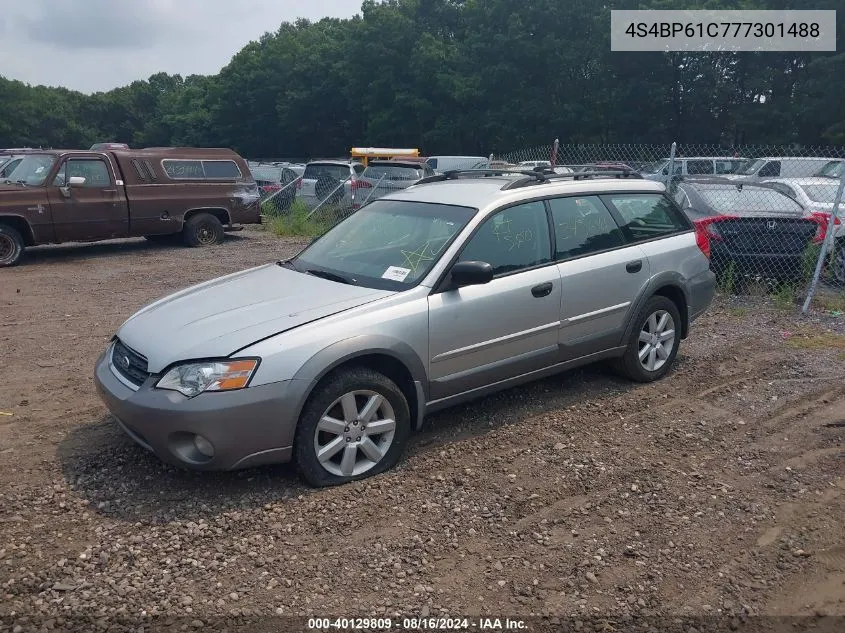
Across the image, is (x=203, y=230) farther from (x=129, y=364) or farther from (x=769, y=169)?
(x=769, y=169)

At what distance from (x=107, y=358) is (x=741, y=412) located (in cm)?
429

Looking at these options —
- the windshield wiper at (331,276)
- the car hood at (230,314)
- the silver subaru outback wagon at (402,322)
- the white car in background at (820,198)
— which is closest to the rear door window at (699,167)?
the white car in background at (820,198)

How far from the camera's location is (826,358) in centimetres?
653

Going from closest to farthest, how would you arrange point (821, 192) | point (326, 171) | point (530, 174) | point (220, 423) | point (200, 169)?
point (220, 423), point (530, 174), point (821, 192), point (200, 169), point (326, 171)

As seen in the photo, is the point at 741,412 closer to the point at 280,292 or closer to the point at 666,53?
the point at 280,292

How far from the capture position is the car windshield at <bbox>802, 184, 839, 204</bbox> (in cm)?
1120

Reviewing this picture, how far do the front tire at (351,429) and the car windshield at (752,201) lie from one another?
6932 millimetres

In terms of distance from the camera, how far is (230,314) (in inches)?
165

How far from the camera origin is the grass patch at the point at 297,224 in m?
15.7

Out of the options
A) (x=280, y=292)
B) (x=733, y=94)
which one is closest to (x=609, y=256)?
(x=280, y=292)

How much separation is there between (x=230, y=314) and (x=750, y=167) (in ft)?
63.5

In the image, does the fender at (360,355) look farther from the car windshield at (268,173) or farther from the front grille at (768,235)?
the car windshield at (268,173)

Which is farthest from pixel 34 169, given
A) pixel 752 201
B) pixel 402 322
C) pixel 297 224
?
pixel 752 201

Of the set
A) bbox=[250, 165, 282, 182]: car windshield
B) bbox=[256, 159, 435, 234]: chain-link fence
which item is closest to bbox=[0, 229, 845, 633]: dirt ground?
bbox=[256, 159, 435, 234]: chain-link fence
